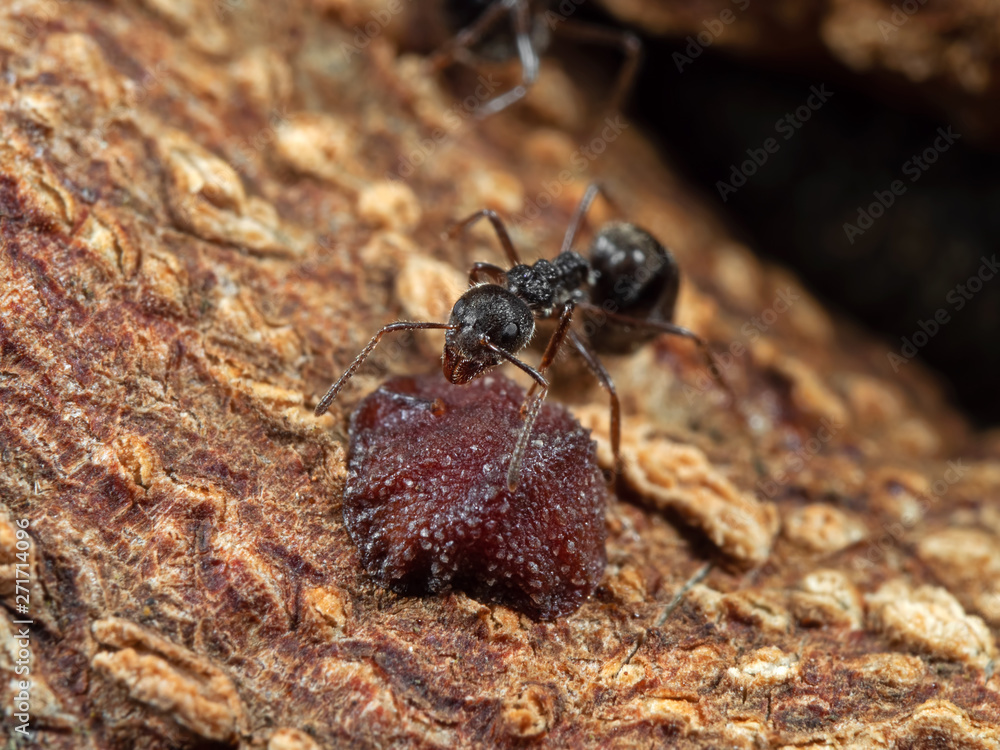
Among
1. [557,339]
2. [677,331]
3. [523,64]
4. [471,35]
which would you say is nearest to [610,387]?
[557,339]

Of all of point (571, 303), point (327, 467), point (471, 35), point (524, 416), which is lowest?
point (327, 467)

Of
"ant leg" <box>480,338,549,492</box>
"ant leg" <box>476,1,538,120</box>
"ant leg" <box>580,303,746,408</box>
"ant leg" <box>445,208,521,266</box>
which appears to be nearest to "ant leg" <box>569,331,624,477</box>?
"ant leg" <box>580,303,746,408</box>

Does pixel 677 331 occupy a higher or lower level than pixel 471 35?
lower

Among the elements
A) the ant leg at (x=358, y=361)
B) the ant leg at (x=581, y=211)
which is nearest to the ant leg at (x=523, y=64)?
the ant leg at (x=581, y=211)

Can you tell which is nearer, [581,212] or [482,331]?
[482,331]

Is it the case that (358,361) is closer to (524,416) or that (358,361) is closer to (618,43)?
(524,416)

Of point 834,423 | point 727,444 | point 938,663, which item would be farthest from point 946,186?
point 938,663

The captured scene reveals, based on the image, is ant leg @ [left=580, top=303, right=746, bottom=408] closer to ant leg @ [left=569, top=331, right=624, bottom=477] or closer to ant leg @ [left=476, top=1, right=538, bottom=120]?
ant leg @ [left=569, top=331, right=624, bottom=477]
